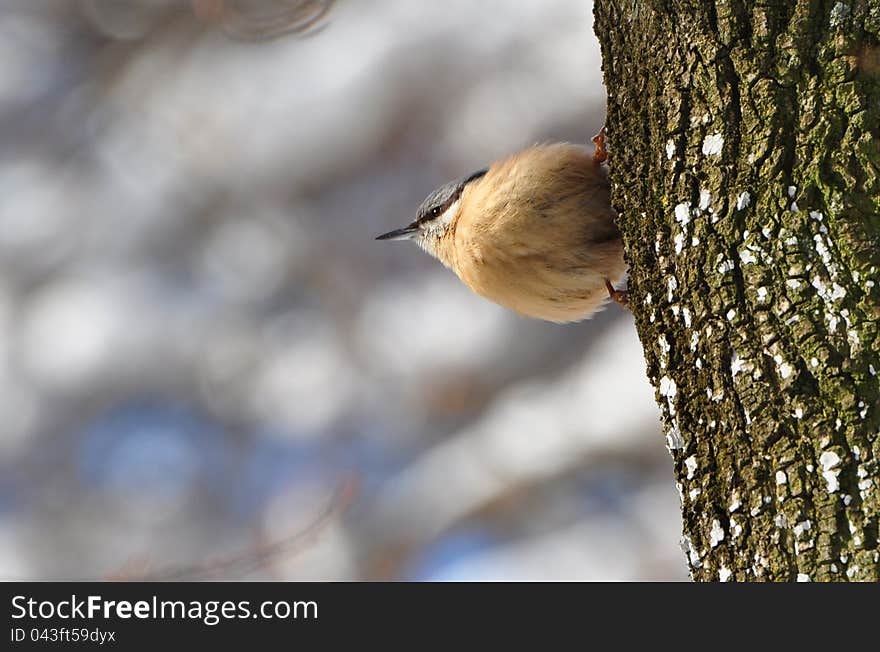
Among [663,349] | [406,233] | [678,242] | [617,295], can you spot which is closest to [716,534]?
[663,349]

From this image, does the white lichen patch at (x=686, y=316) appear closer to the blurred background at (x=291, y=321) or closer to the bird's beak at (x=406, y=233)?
the bird's beak at (x=406, y=233)

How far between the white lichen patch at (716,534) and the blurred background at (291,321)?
2201mm

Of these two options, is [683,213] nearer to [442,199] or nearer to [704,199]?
[704,199]

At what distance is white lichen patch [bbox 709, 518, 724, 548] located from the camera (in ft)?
4.08

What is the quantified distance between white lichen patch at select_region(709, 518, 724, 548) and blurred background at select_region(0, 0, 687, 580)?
7.22 ft

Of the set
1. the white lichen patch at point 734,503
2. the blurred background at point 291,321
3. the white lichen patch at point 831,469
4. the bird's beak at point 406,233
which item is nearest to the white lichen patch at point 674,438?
the white lichen patch at point 734,503

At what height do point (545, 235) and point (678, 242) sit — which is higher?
point (545, 235)

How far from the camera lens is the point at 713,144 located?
49.6 inches

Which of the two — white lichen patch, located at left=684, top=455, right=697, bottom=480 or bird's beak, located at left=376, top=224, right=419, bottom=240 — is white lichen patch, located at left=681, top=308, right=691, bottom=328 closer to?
white lichen patch, located at left=684, top=455, right=697, bottom=480

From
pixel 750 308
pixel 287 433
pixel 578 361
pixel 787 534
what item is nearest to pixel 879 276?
pixel 750 308

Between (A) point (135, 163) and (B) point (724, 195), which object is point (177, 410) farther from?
(B) point (724, 195)

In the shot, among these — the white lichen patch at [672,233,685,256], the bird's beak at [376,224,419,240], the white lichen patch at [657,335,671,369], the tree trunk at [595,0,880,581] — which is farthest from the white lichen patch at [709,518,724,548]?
the bird's beak at [376,224,419,240]

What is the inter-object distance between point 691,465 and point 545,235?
926mm

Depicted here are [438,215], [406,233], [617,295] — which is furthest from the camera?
[406,233]
